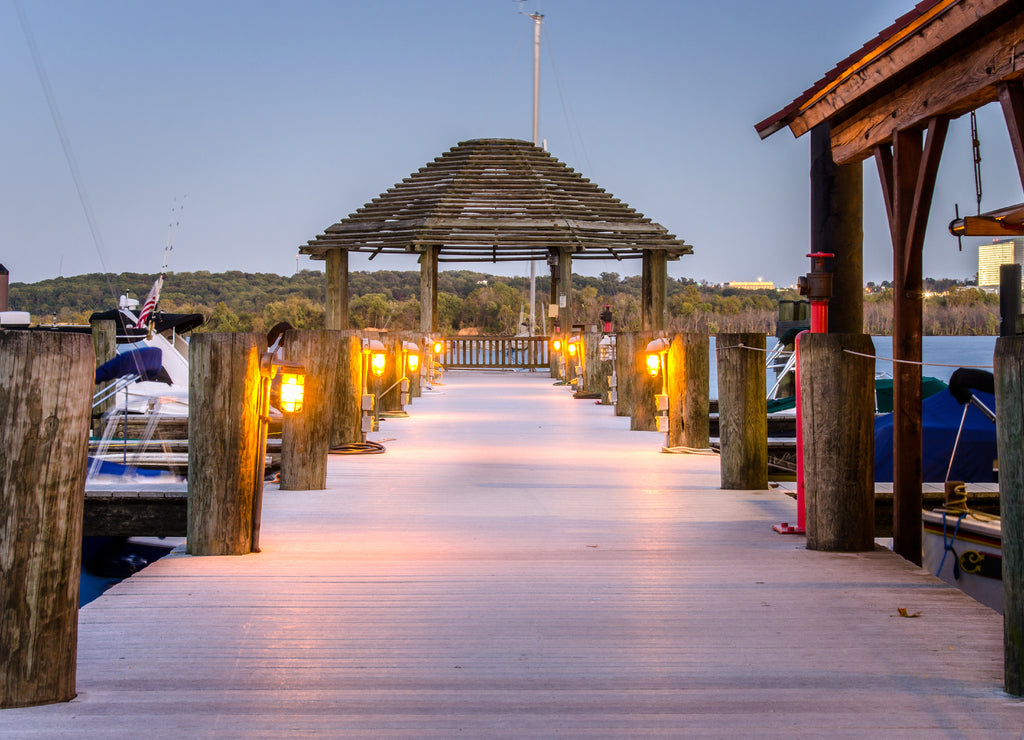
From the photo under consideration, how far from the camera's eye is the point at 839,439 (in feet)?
16.6

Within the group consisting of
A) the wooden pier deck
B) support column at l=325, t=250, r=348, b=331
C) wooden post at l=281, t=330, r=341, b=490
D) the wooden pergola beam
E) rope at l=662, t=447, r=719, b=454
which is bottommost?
the wooden pier deck

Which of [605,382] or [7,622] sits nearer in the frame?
[7,622]

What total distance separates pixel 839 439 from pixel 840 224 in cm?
811

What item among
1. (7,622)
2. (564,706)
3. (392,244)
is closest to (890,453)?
(564,706)

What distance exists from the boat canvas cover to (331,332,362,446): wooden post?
443 cm

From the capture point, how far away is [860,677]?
3.28 meters

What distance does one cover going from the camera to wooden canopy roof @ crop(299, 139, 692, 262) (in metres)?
24.9

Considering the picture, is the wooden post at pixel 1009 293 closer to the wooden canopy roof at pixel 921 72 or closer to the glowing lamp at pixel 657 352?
the glowing lamp at pixel 657 352

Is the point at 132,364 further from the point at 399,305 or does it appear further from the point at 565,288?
the point at 399,305

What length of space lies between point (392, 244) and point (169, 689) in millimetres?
21694

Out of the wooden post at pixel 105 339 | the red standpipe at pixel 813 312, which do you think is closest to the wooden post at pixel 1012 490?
the red standpipe at pixel 813 312

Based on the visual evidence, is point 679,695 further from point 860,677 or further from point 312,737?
point 312,737

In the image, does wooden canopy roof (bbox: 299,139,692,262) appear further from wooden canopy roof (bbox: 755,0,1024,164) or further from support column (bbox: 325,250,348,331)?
wooden canopy roof (bbox: 755,0,1024,164)

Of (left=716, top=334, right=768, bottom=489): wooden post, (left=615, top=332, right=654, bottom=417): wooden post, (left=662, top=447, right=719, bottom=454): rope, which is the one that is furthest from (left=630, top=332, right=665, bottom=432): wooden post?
(left=716, top=334, right=768, bottom=489): wooden post
